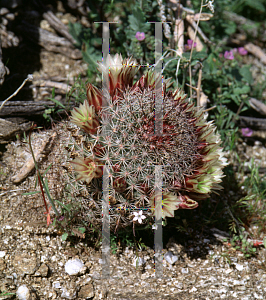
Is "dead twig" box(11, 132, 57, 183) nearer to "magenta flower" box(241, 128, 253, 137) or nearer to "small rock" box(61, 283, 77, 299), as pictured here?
"small rock" box(61, 283, 77, 299)

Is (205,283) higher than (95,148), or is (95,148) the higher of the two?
(95,148)

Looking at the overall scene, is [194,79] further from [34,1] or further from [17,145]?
[34,1]

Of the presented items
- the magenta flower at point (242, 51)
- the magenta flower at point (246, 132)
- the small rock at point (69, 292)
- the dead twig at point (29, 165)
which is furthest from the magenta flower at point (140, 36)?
the small rock at point (69, 292)

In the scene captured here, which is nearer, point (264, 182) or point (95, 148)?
point (95, 148)

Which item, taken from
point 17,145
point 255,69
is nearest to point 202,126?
point 17,145

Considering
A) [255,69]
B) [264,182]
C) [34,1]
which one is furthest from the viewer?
[255,69]

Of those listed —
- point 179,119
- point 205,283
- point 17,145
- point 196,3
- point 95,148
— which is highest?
point 196,3

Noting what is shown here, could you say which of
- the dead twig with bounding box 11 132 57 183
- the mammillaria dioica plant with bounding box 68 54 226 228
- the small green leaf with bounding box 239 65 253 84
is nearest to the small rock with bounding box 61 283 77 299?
the mammillaria dioica plant with bounding box 68 54 226 228

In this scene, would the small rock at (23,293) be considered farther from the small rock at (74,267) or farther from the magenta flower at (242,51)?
the magenta flower at (242,51)

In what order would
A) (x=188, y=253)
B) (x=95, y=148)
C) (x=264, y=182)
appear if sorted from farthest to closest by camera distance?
(x=264, y=182) < (x=188, y=253) < (x=95, y=148)
